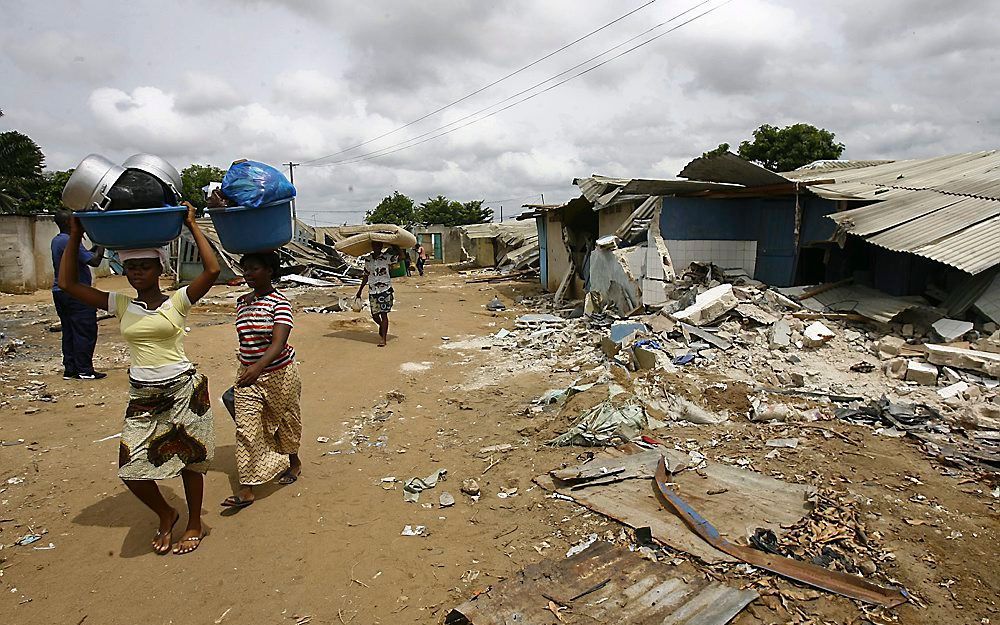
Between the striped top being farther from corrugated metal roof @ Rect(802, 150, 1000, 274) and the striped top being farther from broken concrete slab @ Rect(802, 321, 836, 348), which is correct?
corrugated metal roof @ Rect(802, 150, 1000, 274)

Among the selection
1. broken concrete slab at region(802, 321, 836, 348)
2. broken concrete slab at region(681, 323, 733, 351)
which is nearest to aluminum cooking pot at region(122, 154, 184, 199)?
broken concrete slab at region(681, 323, 733, 351)

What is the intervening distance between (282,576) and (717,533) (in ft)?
6.92

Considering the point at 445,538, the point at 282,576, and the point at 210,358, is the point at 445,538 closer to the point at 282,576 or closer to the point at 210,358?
the point at 282,576

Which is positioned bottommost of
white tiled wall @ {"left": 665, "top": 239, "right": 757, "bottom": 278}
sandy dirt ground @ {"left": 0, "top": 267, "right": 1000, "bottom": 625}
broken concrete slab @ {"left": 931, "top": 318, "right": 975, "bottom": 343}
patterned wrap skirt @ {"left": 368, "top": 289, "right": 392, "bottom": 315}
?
sandy dirt ground @ {"left": 0, "top": 267, "right": 1000, "bottom": 625}

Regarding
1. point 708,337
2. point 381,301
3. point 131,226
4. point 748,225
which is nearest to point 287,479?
point 131,226

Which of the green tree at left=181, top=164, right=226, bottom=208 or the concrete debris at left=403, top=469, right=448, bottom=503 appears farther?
the green tree at left=181, top=164, right=226, bottom=208

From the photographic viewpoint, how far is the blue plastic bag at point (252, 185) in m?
2.99

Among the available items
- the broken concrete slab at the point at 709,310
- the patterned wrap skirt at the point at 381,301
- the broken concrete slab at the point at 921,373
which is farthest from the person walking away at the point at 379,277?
the broken concrete slab at the point at 921,373

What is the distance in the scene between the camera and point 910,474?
3.63m

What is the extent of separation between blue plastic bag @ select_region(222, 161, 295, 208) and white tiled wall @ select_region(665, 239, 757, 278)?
24.6ft

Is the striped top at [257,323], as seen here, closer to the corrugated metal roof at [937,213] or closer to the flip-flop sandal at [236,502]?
the flip-flop sandal at [236,502]

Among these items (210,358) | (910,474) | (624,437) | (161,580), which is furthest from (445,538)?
(210,358)

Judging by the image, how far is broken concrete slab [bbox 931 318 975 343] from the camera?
20.1ft

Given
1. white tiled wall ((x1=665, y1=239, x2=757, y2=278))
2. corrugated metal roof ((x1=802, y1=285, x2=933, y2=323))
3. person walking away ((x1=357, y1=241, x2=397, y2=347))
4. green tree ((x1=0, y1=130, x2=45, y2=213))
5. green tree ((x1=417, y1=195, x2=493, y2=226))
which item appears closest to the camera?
corrugated metal roof ((x1=802, y1=285, x2=933, y2=323))
